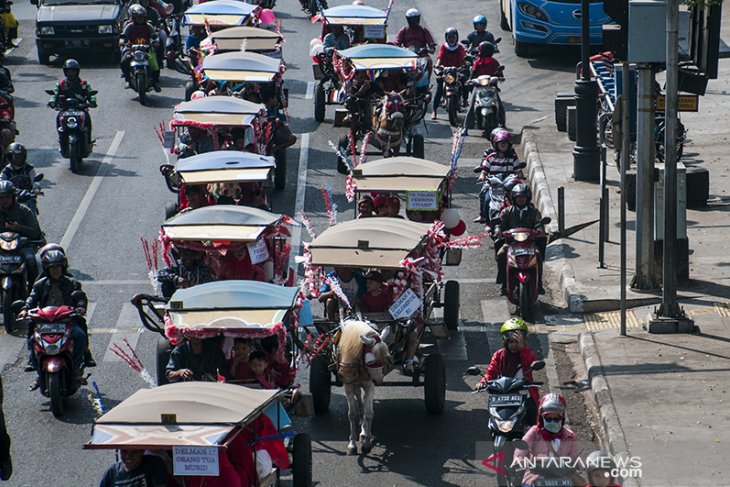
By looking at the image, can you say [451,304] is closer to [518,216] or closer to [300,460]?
[518,216]

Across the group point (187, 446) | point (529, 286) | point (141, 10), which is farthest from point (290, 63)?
point (187, 446)

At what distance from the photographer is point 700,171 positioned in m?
22.7

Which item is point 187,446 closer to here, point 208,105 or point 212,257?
point 212,257

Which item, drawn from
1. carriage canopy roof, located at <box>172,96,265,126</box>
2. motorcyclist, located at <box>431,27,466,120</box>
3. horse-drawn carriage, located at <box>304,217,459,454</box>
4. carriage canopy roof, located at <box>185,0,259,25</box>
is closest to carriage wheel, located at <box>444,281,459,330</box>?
horse-drawn carriage, located at <box>304,217,459,454</box>

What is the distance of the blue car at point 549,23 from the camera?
33.4 m

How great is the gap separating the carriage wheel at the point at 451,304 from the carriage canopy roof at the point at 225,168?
2836 mm

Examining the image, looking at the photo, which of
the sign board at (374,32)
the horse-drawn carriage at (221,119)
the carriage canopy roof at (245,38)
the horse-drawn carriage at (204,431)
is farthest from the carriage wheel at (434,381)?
the sign board at (374,32)

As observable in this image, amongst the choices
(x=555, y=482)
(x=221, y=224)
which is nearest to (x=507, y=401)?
(x=555, y=482)

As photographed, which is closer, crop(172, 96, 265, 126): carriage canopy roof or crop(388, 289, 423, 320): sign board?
crop(388, 289, 423, 320): sign board

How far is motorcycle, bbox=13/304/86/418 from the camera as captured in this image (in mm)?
16000

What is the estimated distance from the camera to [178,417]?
11469mm

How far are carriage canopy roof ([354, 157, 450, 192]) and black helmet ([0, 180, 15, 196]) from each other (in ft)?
14.8

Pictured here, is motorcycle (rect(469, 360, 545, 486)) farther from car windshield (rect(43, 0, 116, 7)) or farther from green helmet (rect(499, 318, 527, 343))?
car windshield (rect(43, 0, 116, 7))

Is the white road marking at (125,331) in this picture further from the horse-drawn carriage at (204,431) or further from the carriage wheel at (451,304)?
the horse-drawn carriage at (204,431)
